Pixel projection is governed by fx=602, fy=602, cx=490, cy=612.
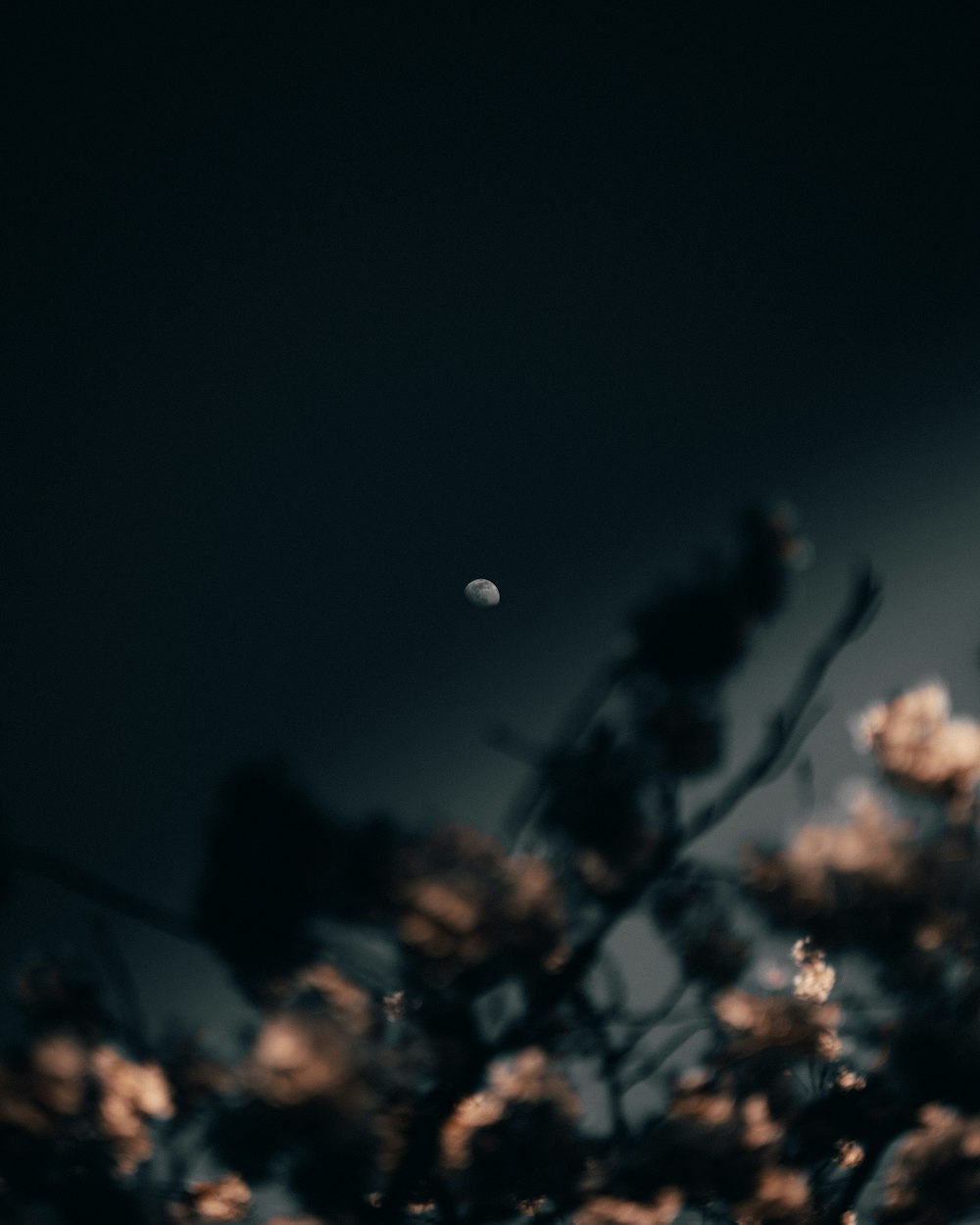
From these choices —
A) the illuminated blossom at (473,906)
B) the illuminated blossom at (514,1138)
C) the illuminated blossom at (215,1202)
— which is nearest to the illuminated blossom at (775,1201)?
the illuminated blossom at (514,1138)

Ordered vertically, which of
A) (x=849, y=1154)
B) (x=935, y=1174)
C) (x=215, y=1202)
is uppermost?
(x=215, y=1202)

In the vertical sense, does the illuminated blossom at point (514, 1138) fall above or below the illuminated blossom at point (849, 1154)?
above

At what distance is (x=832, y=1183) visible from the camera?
2.47 meters

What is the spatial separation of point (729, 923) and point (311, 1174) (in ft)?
5.13

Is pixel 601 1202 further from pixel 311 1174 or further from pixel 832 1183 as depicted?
pixel 832 1183

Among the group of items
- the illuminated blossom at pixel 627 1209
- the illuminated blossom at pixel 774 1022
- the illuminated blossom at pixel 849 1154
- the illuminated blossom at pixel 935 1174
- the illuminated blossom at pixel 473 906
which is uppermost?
the illuminated blossom at pixel 473 906

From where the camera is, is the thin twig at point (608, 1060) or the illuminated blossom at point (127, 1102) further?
the thin twig at point (608, 1060)

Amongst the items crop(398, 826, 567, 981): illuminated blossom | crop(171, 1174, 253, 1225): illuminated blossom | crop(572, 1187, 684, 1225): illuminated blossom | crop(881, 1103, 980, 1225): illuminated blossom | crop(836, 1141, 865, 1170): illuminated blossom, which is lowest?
crop(881, 1103, 980, 1225): illuminated blossom

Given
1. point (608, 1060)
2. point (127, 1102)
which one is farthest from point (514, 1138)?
point (127, 1102)

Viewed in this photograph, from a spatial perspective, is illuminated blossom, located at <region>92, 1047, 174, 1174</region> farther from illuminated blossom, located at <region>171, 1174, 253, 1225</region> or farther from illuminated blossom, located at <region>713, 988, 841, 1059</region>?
illuminated blossom, located at <region>713, 988, 841, 1059</region>

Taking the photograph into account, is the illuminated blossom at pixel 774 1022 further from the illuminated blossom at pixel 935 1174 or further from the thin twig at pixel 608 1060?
the illuminated blossom at pixel 935 1174

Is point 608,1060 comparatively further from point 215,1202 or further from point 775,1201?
point 215,1202

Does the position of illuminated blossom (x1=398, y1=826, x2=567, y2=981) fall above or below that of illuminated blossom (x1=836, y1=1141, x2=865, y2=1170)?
above

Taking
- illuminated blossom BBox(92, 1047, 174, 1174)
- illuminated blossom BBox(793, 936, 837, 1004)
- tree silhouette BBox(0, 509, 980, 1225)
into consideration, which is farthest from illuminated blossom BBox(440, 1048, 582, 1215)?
illuminated blossom BBox(793, 936, 837, 1004)
